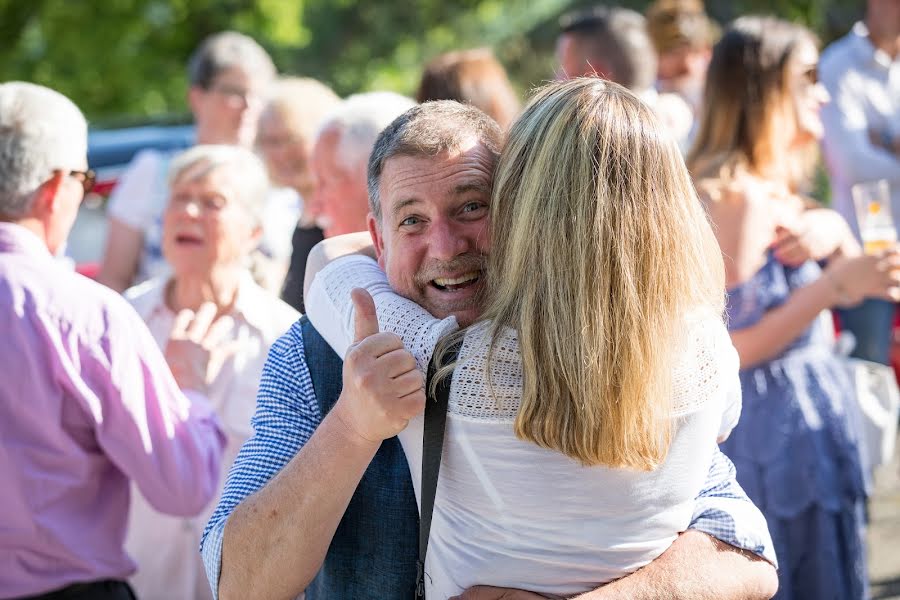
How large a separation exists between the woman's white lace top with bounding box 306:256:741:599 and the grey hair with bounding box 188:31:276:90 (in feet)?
12.7

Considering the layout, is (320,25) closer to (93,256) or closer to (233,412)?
(93,256)

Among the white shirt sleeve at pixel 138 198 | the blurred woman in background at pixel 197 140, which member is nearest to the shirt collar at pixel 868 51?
the blurred woman in background at pixel 197 140

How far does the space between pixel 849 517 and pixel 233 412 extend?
1.99m

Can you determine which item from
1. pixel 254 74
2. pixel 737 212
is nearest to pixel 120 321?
pixel 737 212

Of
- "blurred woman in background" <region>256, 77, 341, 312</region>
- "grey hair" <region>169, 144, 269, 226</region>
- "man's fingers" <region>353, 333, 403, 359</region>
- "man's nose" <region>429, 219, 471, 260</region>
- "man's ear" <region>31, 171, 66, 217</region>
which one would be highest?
"blurred woman in background" <region>256, 77, 341, 312</region>

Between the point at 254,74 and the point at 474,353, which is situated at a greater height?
the point at 254,74

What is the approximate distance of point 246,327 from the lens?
3.42 meters

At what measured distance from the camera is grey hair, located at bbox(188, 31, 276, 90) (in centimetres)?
548

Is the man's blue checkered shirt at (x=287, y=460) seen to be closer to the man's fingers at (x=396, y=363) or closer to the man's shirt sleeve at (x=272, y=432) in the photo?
the man's shirt sleeve at (x=272, y=432)

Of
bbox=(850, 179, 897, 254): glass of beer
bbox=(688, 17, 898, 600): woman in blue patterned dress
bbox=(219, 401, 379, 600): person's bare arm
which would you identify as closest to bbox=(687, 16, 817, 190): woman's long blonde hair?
bbox=(688, 17, 898, 600): woman in blue patterned dress

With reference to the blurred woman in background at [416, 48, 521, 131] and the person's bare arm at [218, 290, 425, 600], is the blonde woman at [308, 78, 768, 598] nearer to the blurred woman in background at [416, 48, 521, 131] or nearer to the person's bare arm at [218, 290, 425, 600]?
the person's bare arm at [218, 290, 425, 600]

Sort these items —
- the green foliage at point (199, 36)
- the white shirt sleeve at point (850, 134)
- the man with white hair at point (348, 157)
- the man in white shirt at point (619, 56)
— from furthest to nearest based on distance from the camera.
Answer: the green foliage at point (199, 36)
the white shirt sleeve at point (850, 134)
the man in white shirt at point (619, 56)
the man with white hair at point (348, 157)

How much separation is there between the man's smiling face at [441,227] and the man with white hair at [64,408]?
2.83 feet

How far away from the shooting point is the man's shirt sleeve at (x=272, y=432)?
1897 millimetres
